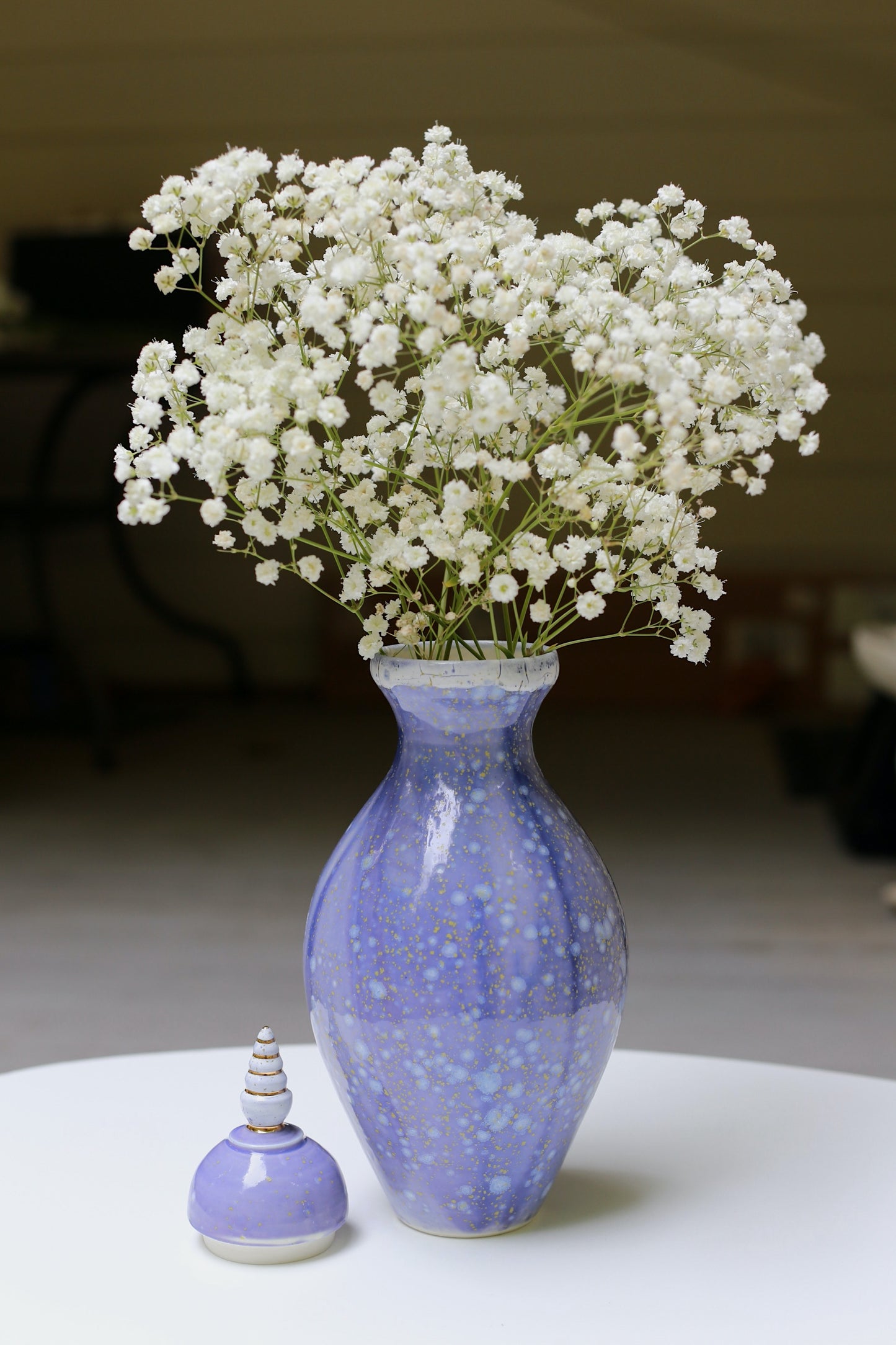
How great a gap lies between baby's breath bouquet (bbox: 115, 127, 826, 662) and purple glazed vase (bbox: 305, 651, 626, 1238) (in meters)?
0.05

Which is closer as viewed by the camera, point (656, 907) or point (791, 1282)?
point (791, 1282)

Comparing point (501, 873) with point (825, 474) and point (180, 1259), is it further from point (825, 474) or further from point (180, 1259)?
point (825, 474)

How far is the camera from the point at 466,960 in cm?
69

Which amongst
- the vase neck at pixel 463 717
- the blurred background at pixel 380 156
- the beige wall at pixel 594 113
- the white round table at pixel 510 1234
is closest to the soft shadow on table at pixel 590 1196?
the white round table at pixel 510 1234

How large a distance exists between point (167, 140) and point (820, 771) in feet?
8.59

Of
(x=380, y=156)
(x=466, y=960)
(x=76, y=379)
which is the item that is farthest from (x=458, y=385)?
(x=380, y=156)

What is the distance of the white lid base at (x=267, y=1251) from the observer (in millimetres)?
682

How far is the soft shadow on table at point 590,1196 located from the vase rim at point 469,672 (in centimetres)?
26

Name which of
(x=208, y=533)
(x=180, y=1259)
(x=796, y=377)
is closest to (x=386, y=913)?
(x=180, y=1259)

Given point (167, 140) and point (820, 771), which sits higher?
point (167, 140)

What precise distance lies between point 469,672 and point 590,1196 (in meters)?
0.28

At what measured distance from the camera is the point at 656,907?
2600 mm

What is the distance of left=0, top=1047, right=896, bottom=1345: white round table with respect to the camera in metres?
0.64

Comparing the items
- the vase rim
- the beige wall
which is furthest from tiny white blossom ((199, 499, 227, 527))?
the beige wall
